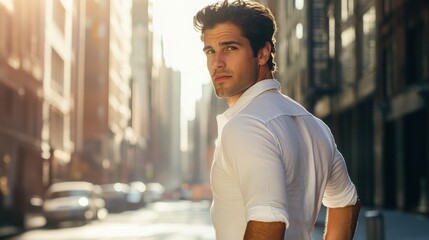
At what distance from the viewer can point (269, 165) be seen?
8.50 feet

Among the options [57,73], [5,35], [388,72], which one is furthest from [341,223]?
[57,73]

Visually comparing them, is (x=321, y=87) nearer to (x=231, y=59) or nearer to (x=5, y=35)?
(x=5, y=35)

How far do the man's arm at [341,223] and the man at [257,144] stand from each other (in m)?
0.02

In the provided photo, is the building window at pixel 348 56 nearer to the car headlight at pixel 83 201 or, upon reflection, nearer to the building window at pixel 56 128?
the car headlight at pixel 83 201

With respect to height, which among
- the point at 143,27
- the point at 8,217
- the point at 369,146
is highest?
the point at 143,27

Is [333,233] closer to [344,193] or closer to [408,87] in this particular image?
[344,193]

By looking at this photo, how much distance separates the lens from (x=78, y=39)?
73438mm

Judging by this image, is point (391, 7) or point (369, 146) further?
point (369, 146)

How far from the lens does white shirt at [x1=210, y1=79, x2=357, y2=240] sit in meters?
2.59

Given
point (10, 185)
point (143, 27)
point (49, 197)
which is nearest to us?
point (49, 197)

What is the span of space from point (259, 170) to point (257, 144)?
8 cm

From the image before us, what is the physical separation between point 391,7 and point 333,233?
33726mm

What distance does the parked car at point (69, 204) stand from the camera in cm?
3425

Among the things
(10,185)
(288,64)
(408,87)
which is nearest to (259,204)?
(408,87)
